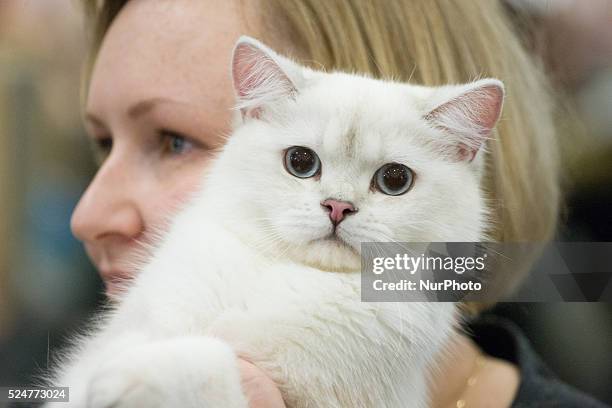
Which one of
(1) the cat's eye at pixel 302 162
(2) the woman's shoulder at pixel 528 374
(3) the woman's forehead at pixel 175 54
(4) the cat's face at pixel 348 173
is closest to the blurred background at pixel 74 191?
(2) the woman's shoulder at pixel 528 374

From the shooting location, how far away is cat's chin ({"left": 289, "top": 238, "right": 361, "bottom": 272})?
60cm

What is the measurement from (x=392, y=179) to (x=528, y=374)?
0.48 metres

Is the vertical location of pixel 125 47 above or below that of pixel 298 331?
above

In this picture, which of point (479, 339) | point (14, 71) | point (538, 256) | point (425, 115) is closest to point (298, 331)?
point (425, 115)

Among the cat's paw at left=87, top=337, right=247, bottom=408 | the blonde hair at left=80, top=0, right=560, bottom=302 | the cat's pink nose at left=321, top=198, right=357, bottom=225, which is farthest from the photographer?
the blonde hair at left=80, top=0, right=560, bottom=302

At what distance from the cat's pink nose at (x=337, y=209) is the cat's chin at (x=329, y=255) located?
0.08 ft

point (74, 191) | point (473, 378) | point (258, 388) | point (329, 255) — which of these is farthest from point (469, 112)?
point (74, 191)

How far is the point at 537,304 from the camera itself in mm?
785

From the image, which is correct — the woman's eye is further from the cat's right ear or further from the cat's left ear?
the cat's left ear

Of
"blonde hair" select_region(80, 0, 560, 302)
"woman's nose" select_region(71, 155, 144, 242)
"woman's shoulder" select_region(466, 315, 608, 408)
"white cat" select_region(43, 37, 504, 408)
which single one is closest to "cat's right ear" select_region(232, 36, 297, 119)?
"white cat" select_region(43, 37, 504, 408)

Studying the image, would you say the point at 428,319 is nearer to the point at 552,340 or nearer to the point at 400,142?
the point at 400,142

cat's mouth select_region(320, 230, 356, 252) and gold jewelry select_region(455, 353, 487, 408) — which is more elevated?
cat's mouth select_region(320, 230, 356, 252)

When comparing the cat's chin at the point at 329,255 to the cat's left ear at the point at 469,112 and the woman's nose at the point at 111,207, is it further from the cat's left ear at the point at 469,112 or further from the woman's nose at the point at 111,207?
the woman's nose at the point at 111,207

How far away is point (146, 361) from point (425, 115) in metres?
0.37
